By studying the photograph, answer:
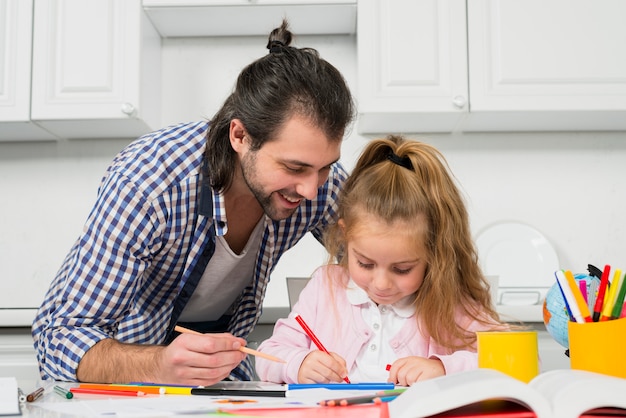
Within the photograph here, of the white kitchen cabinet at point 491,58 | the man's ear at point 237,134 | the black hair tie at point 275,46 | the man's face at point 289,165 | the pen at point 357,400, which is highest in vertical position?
the white kitchen cabinet at point 491,58

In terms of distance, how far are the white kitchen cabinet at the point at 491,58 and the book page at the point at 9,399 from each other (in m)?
1.73

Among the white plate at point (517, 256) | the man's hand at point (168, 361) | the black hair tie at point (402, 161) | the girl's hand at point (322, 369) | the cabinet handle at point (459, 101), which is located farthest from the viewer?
the white plate at point (517, 256)

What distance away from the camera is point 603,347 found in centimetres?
97

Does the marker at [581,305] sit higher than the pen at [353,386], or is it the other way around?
the marker at [581,305]

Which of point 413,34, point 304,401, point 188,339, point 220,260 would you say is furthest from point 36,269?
point 304,401

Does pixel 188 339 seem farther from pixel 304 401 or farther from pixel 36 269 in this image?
pixel 36 269

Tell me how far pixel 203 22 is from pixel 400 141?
4.47 feet

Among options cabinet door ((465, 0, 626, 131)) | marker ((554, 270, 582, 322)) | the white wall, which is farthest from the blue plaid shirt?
the white wall

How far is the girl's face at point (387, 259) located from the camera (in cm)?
147

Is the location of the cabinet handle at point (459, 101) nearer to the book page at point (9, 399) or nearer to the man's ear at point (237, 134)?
the man's ear at point (237, 134)

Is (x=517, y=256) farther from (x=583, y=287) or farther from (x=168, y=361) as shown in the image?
(x=168, y=361)

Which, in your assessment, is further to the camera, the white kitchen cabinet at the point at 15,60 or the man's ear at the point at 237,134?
the white kitchen cabinet at the point at 15,60

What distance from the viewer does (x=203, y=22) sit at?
2742 millimetres

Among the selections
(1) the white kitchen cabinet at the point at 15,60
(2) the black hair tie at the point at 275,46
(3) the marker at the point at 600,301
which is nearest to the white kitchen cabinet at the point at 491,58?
(2) the black hair tie at the point at 275,46
